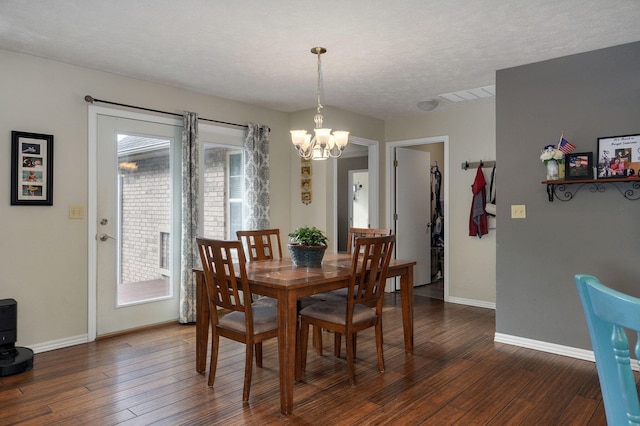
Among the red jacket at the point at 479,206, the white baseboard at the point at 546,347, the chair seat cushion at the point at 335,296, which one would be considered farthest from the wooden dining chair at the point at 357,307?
the red jacket at the point at 479,206

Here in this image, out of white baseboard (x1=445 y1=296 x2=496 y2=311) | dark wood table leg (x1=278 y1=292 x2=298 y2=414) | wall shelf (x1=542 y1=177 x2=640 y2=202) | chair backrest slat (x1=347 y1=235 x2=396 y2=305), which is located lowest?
white baseboard (x1=445 y1=296 x2=496 y2=311)

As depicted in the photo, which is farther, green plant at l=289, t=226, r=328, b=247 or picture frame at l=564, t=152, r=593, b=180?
picture frame at l=564, t=152, r=593, b=180

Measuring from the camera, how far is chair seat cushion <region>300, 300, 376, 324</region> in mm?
2812

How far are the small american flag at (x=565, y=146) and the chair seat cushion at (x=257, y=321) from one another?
260cm

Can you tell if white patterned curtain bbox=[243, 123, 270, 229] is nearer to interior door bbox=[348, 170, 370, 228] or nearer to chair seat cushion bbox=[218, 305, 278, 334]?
chair seat cushion bbox=[218, 305, 278, 334]

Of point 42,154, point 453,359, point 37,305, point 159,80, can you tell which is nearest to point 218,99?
point 159,80

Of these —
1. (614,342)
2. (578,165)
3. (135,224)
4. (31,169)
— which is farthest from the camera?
(135,224)

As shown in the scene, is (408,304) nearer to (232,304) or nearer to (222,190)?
(232,304)

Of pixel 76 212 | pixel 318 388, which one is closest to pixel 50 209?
pixel 76 212

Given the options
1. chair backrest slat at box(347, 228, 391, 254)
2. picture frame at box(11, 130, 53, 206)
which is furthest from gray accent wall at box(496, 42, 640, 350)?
picture frame at box(11, 130, 53, 206)

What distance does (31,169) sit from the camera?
339 centimetres

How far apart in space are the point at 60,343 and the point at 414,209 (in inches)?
180

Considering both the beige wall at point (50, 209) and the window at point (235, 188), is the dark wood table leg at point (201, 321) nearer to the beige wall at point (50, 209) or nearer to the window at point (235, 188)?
the beige wall at point (50, 209)

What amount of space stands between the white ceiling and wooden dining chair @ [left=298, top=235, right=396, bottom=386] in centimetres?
147
